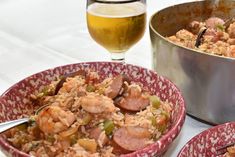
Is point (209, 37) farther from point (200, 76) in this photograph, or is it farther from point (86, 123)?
point (86, 123)

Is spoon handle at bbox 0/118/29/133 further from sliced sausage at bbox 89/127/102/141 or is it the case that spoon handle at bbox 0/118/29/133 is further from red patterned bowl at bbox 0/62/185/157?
sliced sausage at bbox 89/127/102/141

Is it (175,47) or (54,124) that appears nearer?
(54,124)

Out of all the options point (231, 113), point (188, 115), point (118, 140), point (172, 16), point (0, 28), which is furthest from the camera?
point (0, 28)

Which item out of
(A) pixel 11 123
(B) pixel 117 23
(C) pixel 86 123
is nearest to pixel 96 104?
(C) pixel 86 123

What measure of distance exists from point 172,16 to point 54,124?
554mm

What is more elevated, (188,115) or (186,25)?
(186,25)

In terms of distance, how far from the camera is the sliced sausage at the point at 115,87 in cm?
95

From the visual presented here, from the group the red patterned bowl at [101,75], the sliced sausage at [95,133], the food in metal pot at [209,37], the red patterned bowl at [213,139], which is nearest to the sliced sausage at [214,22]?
the food in metal pot at [209,37]

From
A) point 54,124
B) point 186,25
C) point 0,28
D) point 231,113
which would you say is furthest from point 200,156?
point 0,28

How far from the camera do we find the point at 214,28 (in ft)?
4.17

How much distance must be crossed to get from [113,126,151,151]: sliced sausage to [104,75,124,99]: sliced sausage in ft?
0.35

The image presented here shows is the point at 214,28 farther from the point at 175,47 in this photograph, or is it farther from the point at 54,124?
the point at 54,124

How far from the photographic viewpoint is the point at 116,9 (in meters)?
1.19

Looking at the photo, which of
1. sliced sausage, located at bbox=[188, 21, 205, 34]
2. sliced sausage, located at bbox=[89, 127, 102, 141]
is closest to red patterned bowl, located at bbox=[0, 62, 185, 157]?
sliced sausage, located at bbox=[89, 127, 102, 141]
